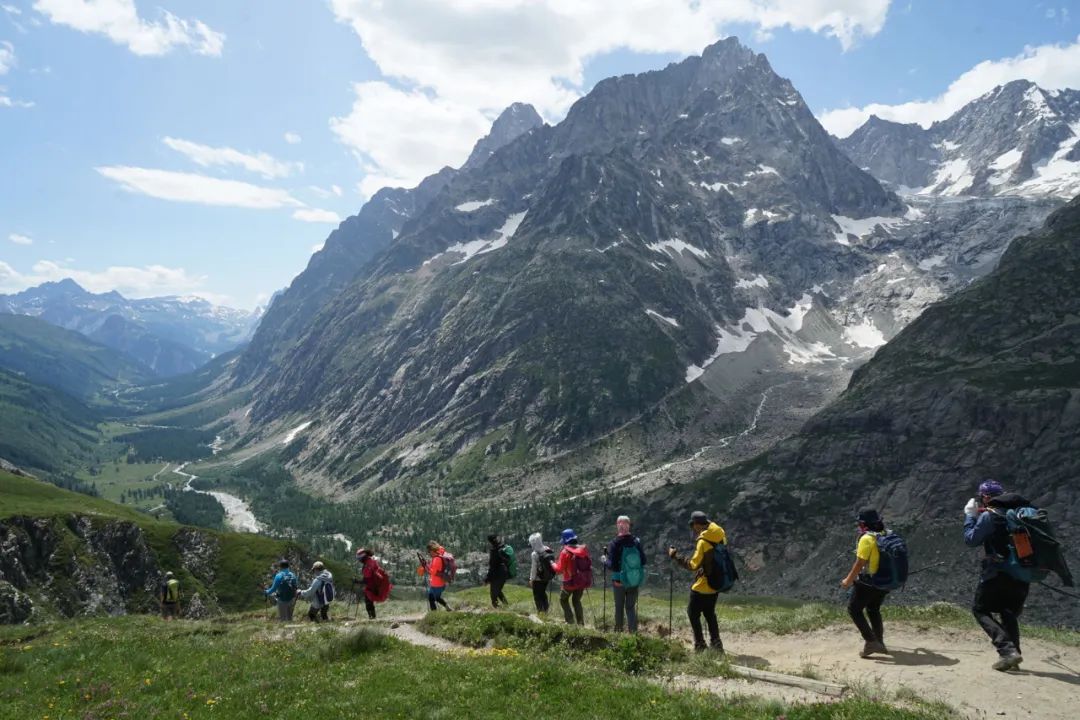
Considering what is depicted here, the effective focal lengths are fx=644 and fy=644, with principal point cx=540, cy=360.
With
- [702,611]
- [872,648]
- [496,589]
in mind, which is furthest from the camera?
[496,589]

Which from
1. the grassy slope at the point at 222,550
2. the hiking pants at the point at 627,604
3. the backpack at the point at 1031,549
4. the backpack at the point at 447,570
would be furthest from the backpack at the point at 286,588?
the grassy slope at the point at 222,550

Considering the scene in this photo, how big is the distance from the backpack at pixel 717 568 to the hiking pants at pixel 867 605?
3.40 metres

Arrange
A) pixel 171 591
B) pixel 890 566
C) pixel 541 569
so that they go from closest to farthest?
pixel 890 566 < pixel 541 569 < pixel 171 591

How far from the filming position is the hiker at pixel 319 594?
104 feet

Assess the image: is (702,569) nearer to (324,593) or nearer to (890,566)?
(890,566)

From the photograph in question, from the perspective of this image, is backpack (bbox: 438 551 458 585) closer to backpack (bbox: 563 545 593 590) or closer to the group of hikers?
the group of hikers

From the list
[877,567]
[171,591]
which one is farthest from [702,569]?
[171,591]

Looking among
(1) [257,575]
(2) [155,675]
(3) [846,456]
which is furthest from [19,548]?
(3) [846,456]

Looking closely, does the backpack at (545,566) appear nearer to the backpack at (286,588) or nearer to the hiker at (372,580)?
the hiker at (372,580)

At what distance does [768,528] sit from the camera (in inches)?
4889

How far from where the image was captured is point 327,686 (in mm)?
17000

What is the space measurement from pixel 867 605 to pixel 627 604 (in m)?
8.09

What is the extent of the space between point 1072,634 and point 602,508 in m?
153

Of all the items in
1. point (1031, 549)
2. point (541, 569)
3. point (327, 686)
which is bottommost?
point (327, 686)
